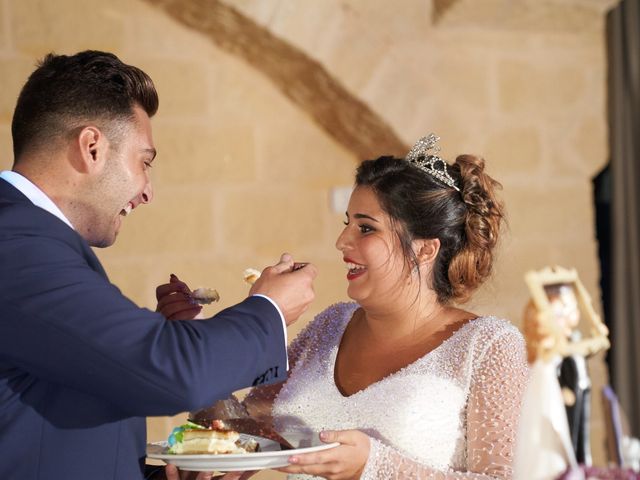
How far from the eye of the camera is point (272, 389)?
2.62 meters

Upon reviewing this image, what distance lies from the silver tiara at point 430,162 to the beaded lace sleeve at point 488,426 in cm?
49

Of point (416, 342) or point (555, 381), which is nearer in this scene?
point (555, 381)

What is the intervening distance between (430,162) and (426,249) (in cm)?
24

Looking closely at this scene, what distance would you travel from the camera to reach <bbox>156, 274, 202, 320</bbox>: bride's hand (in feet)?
6.93

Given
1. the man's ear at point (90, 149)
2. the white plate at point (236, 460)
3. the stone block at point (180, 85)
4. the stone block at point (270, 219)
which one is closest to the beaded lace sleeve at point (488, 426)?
the white plate at point (236, 460)

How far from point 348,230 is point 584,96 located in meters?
2.23

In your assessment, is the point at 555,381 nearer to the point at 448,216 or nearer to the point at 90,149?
the point at 90,149

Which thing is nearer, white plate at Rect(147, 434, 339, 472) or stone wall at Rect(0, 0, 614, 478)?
white plate at Rect(147, 434, 339, 472)

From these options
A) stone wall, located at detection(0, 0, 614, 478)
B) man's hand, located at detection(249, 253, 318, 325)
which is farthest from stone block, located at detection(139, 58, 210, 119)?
man's hand, located at detection(249, 253, 318, 325)

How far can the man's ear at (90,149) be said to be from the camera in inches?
71.8

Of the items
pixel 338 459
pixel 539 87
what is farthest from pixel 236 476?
pixel 539 87

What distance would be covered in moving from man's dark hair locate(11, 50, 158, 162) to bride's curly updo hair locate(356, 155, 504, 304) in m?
0.79

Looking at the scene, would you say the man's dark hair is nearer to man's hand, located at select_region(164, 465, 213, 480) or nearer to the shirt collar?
the shirt collar

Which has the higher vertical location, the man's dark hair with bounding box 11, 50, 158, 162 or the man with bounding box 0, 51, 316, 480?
the man's dark hair with bounding box 11, 50, 158, 162
